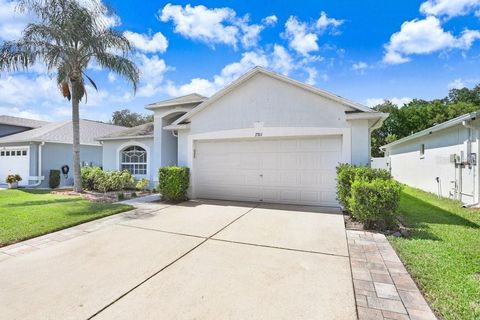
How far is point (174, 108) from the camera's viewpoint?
12594mm

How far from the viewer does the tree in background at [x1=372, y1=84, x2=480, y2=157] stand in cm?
3123

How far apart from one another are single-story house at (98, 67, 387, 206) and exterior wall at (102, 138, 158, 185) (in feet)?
12.3

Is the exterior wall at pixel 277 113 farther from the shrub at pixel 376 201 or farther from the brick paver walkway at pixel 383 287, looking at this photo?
the brick paver walkway at pixel 383 287

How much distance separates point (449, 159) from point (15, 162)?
83.8 feet

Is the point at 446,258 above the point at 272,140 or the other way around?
the other way around

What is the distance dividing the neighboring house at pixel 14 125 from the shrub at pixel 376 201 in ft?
91.4

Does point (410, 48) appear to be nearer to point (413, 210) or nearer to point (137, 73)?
point (413, 210)

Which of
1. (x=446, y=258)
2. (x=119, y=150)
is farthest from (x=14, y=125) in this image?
(x=446, y=258)

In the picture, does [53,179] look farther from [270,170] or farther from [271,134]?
[271,134]

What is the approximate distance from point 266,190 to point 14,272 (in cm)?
725

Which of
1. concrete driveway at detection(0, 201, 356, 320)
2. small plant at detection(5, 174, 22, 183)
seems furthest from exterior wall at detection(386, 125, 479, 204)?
small plant at detection(5, 174, 22, 183)

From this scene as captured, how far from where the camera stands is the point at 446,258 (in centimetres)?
421

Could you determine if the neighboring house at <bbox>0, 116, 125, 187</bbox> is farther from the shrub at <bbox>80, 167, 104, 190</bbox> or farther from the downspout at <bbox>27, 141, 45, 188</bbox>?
the shrub at <bbox>80, 167, 104, 190</bbox>

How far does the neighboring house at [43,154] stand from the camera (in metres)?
16.1
